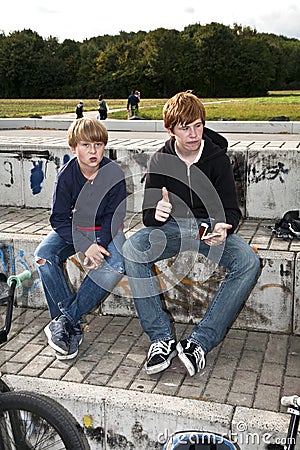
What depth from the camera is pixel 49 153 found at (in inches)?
235

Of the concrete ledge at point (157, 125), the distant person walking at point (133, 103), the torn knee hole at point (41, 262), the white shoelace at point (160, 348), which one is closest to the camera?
the white shoelace at point (160, 348)

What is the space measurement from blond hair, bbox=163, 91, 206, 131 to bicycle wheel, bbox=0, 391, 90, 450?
1.91 m

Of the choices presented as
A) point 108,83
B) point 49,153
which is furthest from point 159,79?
point 49,153

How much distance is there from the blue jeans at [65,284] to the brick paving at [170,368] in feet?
1.05

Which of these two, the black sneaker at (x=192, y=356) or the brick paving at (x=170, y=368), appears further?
the black sneaker at (x=192, y=356)

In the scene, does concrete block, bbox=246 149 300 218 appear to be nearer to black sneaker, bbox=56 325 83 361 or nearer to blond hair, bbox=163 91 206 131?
blond hair, bbox=163 91 206 131

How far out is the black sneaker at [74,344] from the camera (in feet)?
12.6

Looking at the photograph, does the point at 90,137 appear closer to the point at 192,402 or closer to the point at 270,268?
the point at 270,268

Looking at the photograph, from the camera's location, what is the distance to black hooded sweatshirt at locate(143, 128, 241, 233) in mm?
3859

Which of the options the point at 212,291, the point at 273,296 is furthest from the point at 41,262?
the point at 273,296

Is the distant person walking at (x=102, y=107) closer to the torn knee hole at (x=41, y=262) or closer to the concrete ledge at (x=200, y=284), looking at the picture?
the concrete ledge at (x=200, y=284)

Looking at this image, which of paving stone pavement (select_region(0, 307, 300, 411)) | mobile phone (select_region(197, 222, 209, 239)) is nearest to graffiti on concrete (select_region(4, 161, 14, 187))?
paving stone pavement (select_region(0, 307, 300, 411))

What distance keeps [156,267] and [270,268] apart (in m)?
0.83

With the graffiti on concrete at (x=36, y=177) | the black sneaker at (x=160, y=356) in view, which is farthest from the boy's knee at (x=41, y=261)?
the graffiti on concrete at (x=36, y=177)
